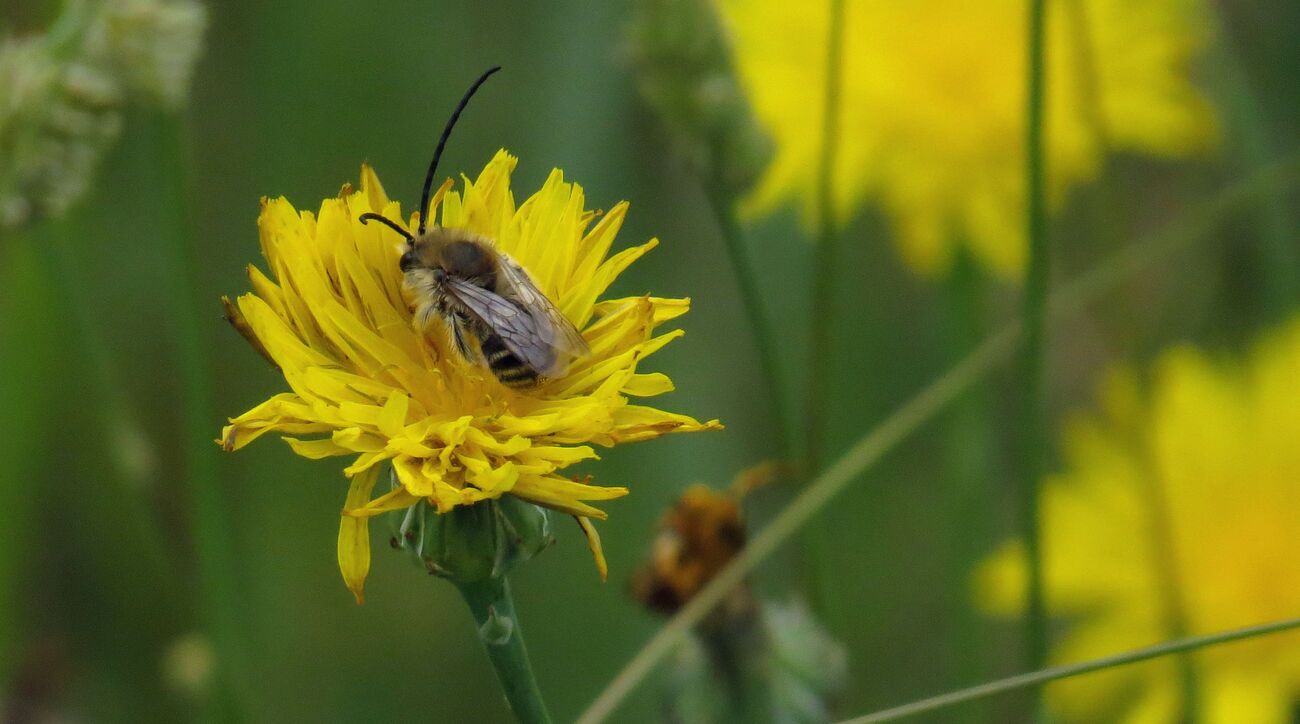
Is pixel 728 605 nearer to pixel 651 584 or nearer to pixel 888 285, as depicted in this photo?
pixel 651 584

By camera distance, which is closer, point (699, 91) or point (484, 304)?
point (484, 304)

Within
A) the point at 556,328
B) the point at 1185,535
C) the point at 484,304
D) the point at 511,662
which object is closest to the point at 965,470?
the point at 1185,535

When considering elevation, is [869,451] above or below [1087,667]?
above

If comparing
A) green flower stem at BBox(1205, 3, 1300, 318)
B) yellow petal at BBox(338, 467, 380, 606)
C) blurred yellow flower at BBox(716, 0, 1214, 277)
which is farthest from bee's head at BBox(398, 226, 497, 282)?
green flower stem at BBox(1205, 3, 1300, 318)

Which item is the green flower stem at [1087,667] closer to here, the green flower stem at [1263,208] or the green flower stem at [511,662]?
the green flower stem at [511,662]

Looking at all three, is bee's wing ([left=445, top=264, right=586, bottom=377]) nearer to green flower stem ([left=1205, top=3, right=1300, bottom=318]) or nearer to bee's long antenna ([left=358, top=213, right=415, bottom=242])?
bee's long antenna ([left=358, top=213, right=415, bottom=242])

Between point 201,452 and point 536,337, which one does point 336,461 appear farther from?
point 536,337
